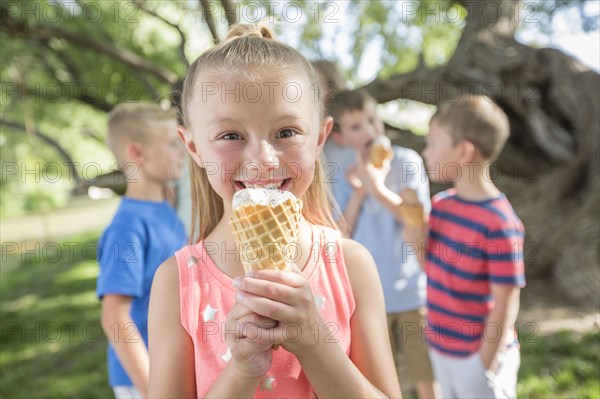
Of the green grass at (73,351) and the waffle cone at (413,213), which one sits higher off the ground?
the waffle cone at (413,213)

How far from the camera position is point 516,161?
8.27 meters

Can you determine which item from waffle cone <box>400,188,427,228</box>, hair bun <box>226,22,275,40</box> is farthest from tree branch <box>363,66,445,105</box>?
hair bun <box>226,22,275,40</box>

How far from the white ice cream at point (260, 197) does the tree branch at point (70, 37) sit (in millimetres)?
6909

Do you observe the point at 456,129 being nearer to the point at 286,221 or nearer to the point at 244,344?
the point at 286,221

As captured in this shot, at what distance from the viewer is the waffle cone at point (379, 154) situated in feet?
11.8

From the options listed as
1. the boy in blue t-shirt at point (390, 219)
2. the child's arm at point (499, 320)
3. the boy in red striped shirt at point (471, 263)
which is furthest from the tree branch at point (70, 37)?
the child's arm at point (499, 320)

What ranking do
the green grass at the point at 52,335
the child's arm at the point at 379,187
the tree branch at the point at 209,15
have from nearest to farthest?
1. the child's arm at the point at 379,187
2. the tree branch at the point at 209,15
3. the green grass at the point at 52,335

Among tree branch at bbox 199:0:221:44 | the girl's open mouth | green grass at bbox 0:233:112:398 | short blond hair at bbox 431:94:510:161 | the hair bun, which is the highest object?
tree branch at bbox 199:0:221:44

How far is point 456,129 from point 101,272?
2292 millimetres

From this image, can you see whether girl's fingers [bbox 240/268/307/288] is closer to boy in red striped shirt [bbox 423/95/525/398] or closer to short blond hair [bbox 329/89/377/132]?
boy in red striped shirt [bbox 423/95/525/398]

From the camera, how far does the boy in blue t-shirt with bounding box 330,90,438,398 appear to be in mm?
3645

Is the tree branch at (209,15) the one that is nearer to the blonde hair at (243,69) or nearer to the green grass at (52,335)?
the blonde hair at (243,69)

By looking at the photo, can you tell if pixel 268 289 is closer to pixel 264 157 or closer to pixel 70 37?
pixel 264 157

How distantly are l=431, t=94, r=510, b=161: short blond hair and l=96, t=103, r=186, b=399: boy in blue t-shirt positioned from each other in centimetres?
180
